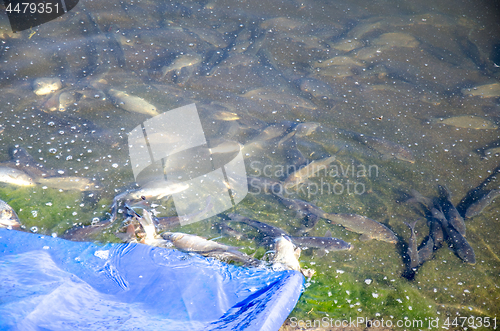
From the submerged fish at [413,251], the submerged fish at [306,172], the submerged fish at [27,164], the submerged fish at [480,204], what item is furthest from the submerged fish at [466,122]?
the submerged fish at [27,164]

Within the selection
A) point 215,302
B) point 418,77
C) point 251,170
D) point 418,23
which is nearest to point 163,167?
point 251,170

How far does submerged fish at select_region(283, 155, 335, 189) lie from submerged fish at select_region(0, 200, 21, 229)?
2.85 metres

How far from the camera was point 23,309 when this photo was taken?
82.0 inches

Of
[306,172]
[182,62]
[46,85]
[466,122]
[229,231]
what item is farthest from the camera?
[182,62]

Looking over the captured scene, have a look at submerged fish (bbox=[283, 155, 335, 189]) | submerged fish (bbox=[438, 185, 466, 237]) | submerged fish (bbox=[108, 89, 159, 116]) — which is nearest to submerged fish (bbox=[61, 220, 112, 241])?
submerged fish (bbox=[108, 89, 159, 116])

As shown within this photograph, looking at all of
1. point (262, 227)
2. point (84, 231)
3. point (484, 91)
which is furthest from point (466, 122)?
point (84, 231)

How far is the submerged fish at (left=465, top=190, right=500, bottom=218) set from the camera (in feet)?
12.2

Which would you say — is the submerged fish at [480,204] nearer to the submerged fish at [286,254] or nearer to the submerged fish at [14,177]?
the submerged fish at [286,254]

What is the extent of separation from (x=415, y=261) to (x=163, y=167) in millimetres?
2999

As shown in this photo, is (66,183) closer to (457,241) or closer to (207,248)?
(207,248)

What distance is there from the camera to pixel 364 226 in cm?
341

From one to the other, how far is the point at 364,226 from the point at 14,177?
12.7 ft

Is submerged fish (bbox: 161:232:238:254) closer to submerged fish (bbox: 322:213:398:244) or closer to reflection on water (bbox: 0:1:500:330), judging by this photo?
reflection on water (bbox: 0:1:500:330)

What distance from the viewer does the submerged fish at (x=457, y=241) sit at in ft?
10.8
